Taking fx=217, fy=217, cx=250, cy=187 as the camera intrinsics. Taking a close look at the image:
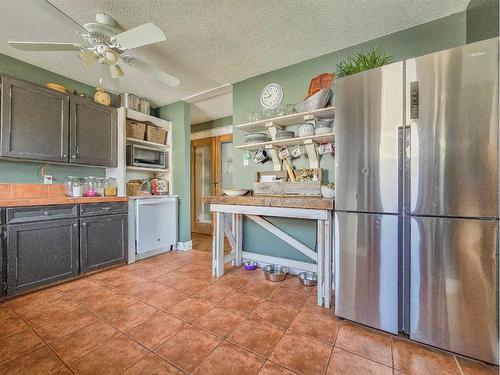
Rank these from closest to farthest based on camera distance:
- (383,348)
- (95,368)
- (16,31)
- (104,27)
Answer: (95,368) < (383,348) < (104,27) < (16,31)

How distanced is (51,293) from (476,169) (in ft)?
11.6

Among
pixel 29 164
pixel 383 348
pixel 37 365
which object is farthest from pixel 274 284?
pixel 29 164

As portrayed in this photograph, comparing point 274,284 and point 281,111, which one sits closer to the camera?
point 274,284

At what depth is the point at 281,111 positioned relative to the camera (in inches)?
102

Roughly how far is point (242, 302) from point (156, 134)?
9.44 feet

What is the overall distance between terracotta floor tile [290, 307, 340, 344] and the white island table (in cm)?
12

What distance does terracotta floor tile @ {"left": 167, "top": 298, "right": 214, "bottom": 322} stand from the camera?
172cm

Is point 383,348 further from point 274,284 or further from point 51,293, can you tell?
point 51,293

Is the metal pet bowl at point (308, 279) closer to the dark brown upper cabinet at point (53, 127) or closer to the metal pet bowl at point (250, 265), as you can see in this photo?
the metal pet bowl at point (250, 265)

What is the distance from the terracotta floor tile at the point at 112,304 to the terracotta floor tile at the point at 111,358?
0.45 metres

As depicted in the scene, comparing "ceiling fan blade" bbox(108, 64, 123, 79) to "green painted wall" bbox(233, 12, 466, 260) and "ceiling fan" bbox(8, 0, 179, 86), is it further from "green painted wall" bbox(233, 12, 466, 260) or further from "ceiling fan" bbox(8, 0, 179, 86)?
"green painted wall" bbox(233, 12, 466, 260)

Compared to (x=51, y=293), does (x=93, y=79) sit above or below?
above

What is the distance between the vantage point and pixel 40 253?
2.15 m

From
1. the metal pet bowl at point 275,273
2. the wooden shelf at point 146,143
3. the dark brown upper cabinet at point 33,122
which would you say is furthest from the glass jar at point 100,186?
the metal pet bowl at point 275,273
